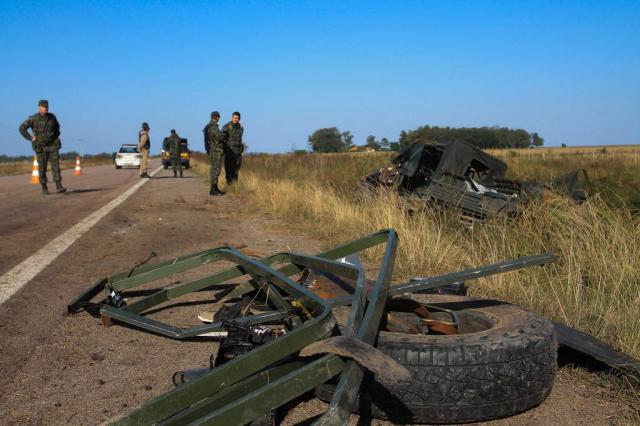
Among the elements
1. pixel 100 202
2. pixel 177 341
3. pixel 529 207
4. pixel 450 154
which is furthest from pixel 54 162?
pixel 177 341

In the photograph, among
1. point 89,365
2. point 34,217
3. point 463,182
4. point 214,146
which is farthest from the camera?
point 214,146

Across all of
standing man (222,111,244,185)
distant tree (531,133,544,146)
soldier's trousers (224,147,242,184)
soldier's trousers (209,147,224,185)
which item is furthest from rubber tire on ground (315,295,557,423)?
distant tree (531,133,544,146)

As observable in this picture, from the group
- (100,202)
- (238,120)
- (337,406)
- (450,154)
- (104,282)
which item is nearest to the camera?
(337,406)

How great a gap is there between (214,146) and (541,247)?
10350 mm

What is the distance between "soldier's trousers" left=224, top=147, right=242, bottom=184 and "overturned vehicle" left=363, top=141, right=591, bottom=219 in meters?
5.72

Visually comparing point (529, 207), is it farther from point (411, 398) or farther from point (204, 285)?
point (411, 398)

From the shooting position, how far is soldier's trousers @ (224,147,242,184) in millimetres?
16516

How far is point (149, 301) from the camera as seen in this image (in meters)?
4.01

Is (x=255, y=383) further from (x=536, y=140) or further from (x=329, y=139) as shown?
(x=536, y=140)

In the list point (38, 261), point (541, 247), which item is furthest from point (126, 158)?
point (541, 247)

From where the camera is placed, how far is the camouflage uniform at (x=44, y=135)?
1405 centimetres

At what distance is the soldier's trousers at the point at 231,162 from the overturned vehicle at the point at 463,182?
572cm

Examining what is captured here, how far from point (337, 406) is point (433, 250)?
467cm

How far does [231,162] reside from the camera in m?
16.9
